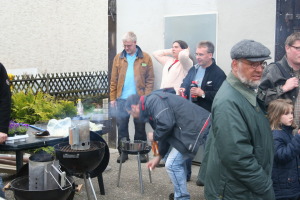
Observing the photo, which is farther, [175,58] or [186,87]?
[175,58]

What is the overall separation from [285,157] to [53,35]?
14.4 metres

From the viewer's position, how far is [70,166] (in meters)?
4.71

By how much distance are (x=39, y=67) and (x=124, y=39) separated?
33.1 ft

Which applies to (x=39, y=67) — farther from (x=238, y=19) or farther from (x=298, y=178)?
(x=298, y=178)

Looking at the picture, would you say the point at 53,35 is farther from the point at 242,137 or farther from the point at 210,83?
the point at 242,137

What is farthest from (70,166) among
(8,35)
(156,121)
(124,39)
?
(8,35)

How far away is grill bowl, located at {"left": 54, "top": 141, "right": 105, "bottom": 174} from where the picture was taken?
15.2ft

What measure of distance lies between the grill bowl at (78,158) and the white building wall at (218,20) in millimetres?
2758

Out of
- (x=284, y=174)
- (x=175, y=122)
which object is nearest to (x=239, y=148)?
(x=284, y=174)

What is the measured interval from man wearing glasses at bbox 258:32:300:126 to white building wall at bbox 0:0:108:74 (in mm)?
13071

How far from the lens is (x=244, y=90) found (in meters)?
2.95

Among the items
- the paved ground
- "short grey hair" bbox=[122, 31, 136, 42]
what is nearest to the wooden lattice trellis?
"short grey hair" bbox=[122, 31, 136, 42]

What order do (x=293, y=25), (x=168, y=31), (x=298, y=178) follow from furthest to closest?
(x=168, y=31) → (x=293, y=25) → (x=298, y=178)

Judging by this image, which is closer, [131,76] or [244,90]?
[244,90]
